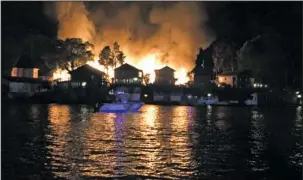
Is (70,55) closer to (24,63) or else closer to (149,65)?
(24,63)

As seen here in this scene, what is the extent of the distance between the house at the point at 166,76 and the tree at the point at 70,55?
23398 millimetres

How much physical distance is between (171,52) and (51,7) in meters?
54.6

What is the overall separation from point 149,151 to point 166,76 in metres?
118

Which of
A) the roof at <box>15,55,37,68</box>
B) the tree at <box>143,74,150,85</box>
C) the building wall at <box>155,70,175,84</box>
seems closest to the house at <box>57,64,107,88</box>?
the tree at <box>143,74,150,85</box>

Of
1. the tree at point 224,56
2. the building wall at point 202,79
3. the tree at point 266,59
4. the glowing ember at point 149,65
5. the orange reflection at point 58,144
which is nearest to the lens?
the orange reflection at point 58,144

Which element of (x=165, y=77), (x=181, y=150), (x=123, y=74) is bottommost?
(x=181, y=150)

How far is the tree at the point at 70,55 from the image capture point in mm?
160875

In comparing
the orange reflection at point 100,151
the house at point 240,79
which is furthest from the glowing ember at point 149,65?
the orange reflection at point 100,151

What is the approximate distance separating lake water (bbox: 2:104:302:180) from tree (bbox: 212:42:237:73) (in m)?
88.0

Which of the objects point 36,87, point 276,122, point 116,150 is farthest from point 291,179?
point 36,87

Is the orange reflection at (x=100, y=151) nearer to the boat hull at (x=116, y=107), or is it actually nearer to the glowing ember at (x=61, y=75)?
the boat hull at (x=116, y=107)

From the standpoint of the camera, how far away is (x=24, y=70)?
16075cm

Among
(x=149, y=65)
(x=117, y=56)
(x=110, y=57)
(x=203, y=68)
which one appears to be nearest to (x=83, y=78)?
(x=110, y=57)

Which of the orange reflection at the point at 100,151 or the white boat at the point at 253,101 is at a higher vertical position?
the white boat at the point at 253,101
